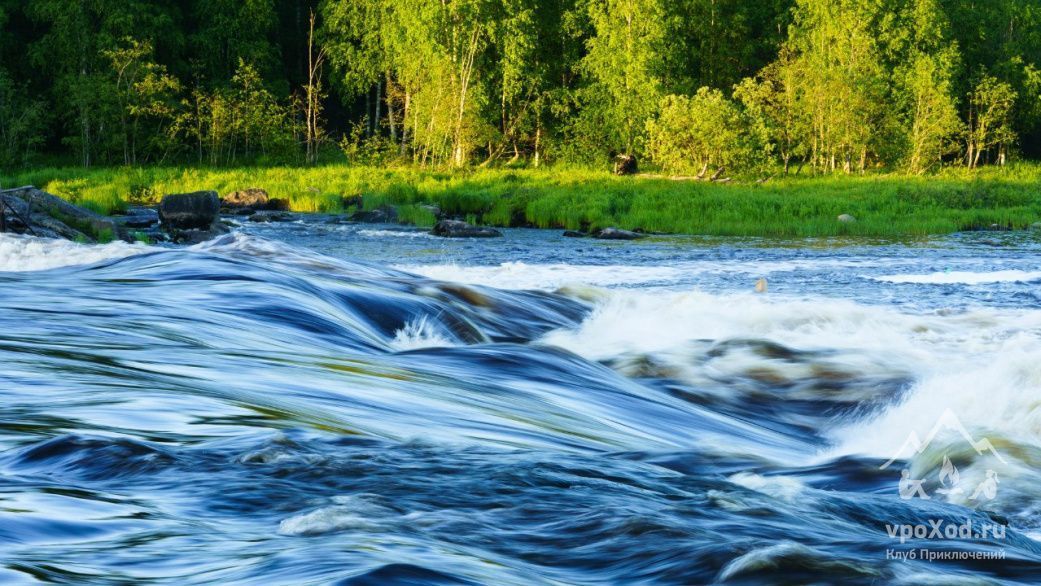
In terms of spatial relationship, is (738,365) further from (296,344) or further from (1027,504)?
(1027,504)

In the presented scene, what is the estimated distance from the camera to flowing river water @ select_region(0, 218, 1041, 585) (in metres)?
3.32

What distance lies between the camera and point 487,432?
5422 mm

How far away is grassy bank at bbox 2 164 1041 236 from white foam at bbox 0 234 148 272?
10571 millimetres

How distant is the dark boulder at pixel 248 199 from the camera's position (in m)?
28.5

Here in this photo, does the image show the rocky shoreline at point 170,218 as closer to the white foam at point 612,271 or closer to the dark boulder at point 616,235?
the dark boulder at point 616,235

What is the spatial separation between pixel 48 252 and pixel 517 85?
34706 millimetres

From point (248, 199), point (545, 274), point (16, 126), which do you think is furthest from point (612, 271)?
point (16, 126)

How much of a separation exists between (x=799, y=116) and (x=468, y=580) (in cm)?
4335

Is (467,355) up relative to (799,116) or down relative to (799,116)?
down

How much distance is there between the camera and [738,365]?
8.66m

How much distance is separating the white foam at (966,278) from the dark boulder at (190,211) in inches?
439

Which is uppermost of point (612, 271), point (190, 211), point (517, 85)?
point (517, 85)

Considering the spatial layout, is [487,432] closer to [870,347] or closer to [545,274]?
[870,347]

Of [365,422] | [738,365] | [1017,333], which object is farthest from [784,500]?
[1017,333]
